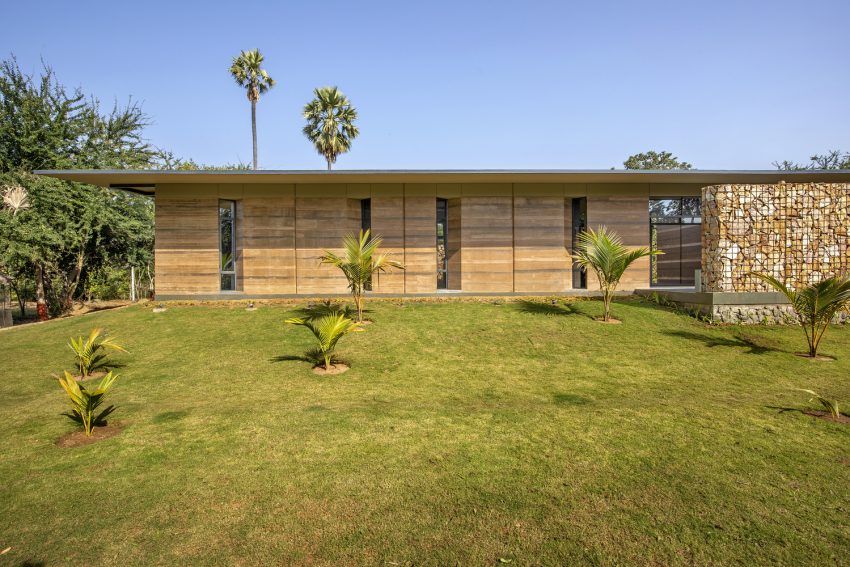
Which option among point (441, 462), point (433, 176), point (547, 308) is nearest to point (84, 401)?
point (441, 462)

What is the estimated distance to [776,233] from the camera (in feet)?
40.4

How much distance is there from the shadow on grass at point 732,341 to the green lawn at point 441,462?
0.20 metres

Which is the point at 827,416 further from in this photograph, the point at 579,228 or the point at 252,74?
the point at 252,74

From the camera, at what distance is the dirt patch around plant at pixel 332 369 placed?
27.6 feet

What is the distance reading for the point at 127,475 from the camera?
15.4 ft

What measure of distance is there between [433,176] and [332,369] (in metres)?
8.00

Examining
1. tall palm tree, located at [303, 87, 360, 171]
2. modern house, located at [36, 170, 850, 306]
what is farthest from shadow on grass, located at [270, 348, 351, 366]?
tall palm tree, located at [303, 87, 360, 171]

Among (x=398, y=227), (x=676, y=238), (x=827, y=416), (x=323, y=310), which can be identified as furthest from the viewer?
(x=676, y=238)

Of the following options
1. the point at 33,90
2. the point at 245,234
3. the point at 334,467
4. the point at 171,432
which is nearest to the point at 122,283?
the point at 33,90

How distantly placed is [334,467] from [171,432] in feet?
8.16

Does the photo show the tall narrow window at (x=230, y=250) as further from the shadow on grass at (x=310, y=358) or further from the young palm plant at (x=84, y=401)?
the young palm plant at (x=84, y=401)

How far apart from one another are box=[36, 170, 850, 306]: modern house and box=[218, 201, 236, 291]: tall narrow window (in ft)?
0.13

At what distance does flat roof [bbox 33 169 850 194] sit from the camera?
1358cm

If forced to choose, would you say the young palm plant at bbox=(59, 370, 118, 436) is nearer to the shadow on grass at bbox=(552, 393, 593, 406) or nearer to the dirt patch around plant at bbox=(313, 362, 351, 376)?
the dirt patch around plant at bbox=(313, 362, 351, 376)
